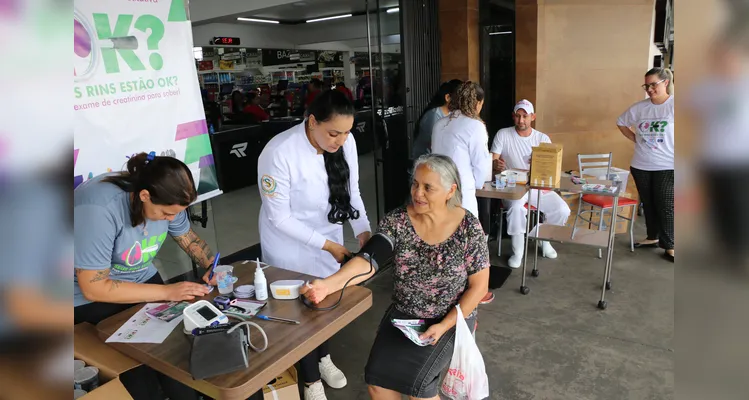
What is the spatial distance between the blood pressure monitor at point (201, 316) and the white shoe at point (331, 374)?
3.35 ft

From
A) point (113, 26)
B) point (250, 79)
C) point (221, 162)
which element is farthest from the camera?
point (250, 79)

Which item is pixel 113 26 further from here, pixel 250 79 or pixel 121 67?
pixel 250 79

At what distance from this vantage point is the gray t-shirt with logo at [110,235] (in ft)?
5.86

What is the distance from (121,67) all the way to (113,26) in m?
0.20

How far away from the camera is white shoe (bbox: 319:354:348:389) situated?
2672 mm

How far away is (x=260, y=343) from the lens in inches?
66.0

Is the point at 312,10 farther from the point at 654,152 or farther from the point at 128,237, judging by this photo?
the point at 128,237

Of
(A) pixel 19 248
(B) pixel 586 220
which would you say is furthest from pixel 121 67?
(B) pixel 586 220

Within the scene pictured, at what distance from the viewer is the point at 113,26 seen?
251 cm

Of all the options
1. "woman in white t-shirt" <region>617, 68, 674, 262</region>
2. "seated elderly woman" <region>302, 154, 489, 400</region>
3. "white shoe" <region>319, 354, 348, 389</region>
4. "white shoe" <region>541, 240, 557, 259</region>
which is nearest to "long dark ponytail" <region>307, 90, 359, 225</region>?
"seated elderly woman" <region>302, 154, 489, 400</region>

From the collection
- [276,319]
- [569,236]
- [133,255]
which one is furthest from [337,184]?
[569,236]

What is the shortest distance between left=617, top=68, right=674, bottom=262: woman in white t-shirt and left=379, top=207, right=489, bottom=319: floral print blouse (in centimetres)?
261

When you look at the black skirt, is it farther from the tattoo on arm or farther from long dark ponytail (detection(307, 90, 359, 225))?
the tattoo on arm

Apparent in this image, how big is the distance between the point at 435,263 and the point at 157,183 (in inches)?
45.2
